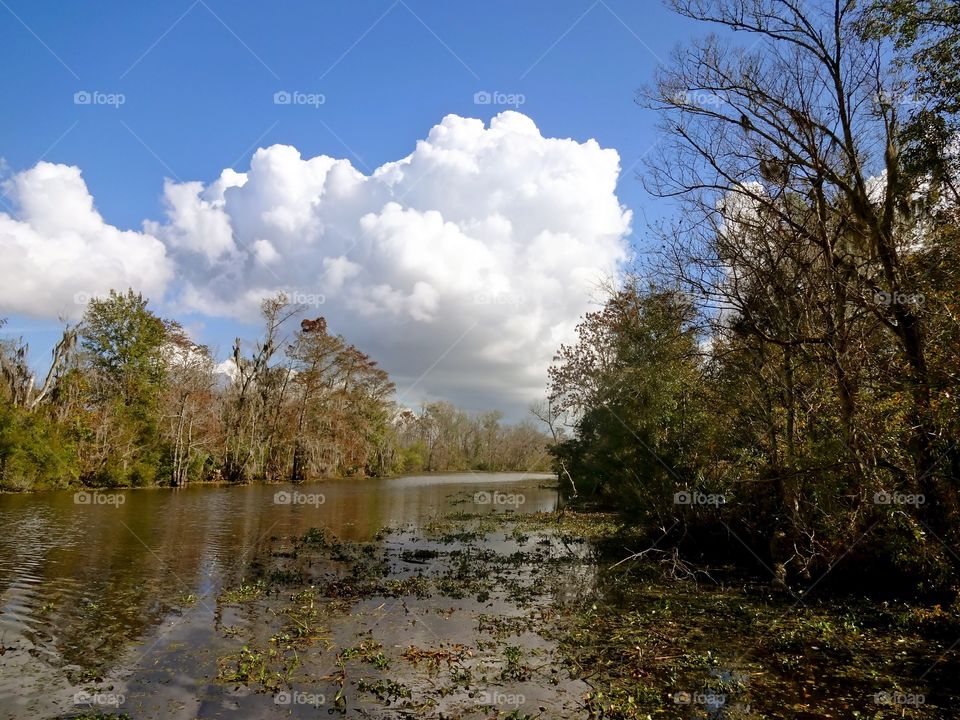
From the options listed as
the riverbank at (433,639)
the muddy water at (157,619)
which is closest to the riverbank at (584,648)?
the riverbank at (433,639)

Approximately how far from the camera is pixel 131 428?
1704 inches

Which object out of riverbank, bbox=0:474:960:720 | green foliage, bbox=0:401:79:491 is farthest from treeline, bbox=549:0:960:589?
green foliage, bbox=0:401:79:491

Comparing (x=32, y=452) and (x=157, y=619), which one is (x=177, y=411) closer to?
(x=32, y=452)

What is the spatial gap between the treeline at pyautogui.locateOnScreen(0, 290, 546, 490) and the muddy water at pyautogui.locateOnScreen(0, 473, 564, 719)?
14744 millimetres

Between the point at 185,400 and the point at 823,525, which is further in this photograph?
the point at 185,400

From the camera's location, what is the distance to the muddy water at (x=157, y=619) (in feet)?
25.7

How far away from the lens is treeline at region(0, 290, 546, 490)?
3788 cm

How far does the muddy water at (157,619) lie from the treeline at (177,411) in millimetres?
14744

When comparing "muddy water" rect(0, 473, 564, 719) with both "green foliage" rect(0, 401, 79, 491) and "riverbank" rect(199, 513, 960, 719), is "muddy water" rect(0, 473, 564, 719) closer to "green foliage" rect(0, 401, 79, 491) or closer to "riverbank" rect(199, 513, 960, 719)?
"riverbank" rect(199, 513, 960, 719)

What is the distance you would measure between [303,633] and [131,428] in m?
39.2

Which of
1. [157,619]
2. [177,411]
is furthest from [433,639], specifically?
[177,411]

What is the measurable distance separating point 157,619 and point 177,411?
40.2 metres

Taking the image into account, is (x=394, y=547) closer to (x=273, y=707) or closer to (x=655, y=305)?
(x=655, y=305)

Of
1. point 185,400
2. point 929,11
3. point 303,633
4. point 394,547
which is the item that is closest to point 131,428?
point 185,400
